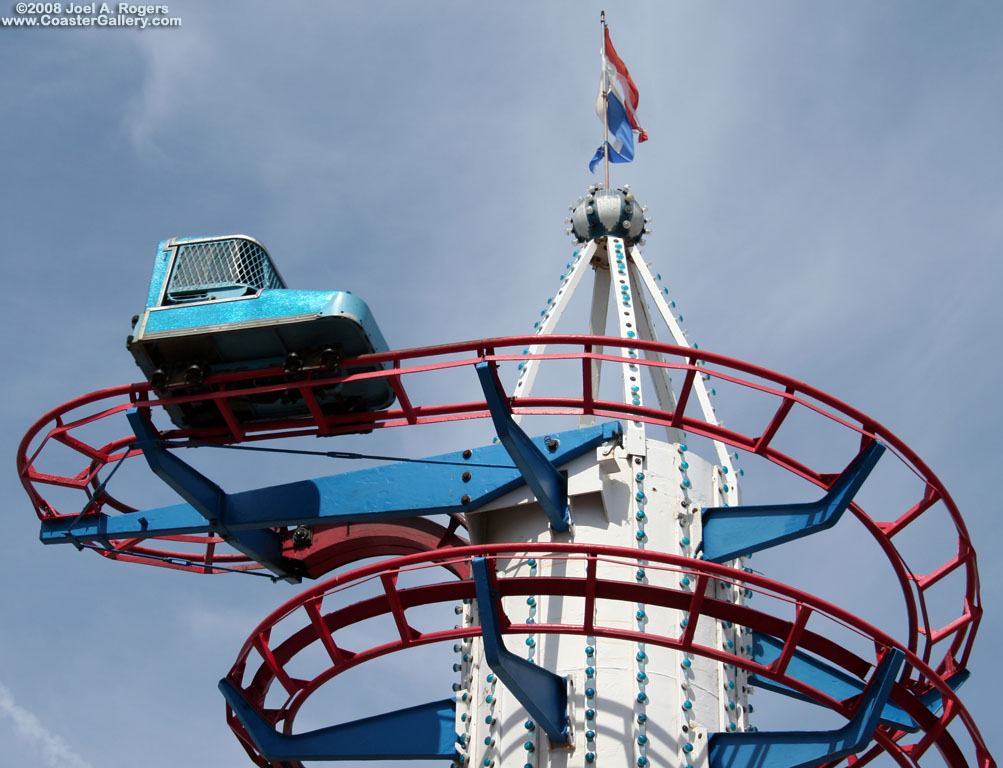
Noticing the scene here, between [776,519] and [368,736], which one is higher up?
[776,519]

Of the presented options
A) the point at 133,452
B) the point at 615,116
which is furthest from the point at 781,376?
the point at 615,116

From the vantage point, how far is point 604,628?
15.0m

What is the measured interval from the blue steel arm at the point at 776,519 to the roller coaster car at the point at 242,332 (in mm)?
4376

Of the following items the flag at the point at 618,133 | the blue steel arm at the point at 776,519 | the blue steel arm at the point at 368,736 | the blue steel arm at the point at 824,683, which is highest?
the flag at the point at 618,133

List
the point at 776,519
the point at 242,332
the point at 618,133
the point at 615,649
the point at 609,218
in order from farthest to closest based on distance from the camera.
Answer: the point at 618,133, the point at 609,218, the point at 776,519, the point at 615,649, the point at 242,332

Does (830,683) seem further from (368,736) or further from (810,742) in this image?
(368,736)

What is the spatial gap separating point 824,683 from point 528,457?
15.5 feet

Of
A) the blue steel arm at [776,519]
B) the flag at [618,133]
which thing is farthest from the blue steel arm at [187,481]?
the flag at [618,133]

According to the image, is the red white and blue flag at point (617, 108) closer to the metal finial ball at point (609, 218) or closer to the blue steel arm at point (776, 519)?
the metal finial ball at point (609, 218)

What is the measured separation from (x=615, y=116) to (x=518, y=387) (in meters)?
7.77

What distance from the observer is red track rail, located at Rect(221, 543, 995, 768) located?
1428cm

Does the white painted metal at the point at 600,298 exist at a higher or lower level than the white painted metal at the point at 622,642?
higher

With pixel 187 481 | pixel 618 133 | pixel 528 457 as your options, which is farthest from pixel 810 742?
pixel 618 133

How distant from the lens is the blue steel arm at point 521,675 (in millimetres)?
14008
